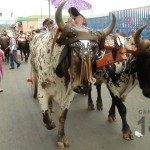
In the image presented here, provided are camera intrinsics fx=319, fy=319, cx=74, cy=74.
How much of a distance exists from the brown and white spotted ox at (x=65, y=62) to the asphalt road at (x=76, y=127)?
0.42 m

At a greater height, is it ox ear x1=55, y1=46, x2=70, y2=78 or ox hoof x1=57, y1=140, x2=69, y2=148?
ox ear x1=55, y1=46, x2=70, y2=78

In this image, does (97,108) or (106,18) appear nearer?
(97,108)

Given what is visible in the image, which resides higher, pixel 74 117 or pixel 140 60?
pixel 140 60

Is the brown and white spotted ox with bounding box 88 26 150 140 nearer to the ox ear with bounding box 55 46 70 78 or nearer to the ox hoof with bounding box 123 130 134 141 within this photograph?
the ox hoof with bounding box 123 130 134 141

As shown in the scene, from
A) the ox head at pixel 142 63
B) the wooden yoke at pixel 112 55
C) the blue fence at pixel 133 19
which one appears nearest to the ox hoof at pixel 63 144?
the wooden yoke at pixel 112 55

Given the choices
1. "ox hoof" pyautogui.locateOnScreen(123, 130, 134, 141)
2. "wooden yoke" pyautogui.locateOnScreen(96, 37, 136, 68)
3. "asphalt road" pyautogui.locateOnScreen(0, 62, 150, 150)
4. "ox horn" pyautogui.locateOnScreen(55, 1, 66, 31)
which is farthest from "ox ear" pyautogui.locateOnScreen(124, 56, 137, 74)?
"ox horn" pyautogui.locateOnScreen(55, 1, 66, 31)

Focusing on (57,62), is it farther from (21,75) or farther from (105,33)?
(21,75)

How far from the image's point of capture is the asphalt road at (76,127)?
4.84 meters

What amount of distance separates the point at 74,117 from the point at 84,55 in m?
2.66

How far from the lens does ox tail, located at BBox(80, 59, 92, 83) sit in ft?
12.6

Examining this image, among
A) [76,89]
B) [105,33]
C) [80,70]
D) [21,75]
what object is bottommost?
[21,75]

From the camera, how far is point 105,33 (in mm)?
4297

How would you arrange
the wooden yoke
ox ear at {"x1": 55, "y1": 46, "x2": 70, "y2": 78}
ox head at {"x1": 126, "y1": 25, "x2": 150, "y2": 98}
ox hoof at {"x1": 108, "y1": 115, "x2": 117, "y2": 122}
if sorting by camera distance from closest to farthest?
ox ear at {"x1": 55, "y1": 46, "x2": 70, "y2": 78}, ox head at {"x1": 126, "y1": 25, "x2": 150, "y2": 98}, the wooden yoke, ox hoof at {"x1": 108, "y1": 115, "x2": 117, "y2": 122}

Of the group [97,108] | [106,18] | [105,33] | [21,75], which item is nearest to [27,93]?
[97,108]
